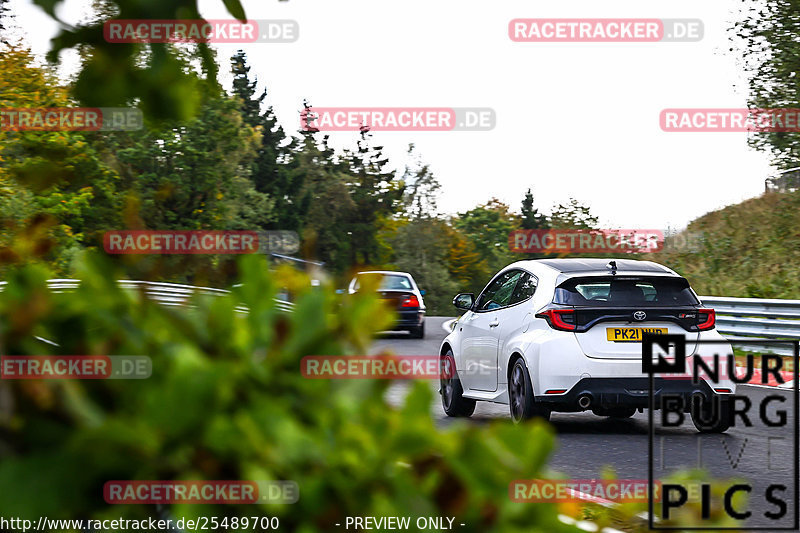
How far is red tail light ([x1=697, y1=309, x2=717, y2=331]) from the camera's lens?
31.2 ft

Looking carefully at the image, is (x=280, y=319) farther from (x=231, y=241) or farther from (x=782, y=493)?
(x=782, y=493)

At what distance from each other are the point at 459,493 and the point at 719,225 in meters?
36.0

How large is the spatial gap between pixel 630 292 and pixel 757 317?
12152mm

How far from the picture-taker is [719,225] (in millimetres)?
35500

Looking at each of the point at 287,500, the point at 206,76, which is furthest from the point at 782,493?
the point at 287,500

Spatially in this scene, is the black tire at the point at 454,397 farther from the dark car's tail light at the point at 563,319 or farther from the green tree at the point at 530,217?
the green tree at the point at 530,217

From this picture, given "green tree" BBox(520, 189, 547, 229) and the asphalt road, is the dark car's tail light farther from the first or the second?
"green tree" BBox(520, 189, 547, 229)

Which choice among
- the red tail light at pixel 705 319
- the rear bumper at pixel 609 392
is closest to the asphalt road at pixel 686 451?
the rear bumper at pixel 609 392

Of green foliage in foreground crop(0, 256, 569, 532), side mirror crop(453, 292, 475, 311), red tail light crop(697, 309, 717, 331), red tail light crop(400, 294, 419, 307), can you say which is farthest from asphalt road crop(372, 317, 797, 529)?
red tail light crop(400, 294, 419, 307)

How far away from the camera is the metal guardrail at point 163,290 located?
4.82 feet

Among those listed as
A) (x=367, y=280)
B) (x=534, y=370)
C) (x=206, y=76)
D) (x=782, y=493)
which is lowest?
(x=782, y=493)

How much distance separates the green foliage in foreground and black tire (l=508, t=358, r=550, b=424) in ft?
26.3

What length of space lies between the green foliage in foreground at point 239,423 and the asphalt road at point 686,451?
495 centimetres

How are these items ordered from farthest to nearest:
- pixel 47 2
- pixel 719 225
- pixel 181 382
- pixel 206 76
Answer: pixel 719 225, pixel 206 76, pixel 47 2, pixel 181 382
